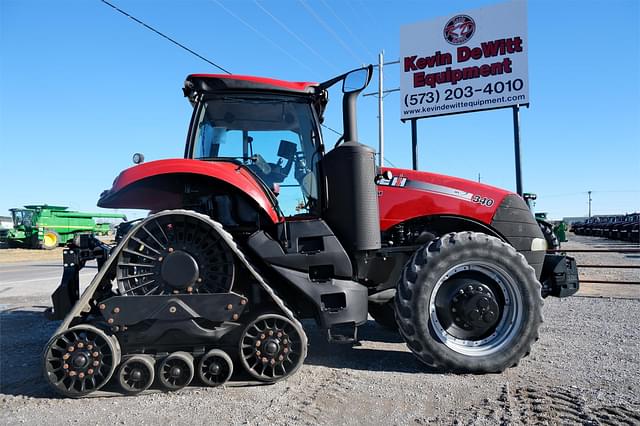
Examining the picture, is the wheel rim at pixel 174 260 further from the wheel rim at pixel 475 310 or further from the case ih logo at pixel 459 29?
the case ih logo at pixel 459 29

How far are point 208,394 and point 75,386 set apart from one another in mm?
936

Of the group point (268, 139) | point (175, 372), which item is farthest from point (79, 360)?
point (268, 139)

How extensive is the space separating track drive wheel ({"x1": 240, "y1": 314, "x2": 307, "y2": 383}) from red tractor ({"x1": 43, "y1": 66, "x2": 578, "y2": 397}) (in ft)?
0.03

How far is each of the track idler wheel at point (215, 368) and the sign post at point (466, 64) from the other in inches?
387

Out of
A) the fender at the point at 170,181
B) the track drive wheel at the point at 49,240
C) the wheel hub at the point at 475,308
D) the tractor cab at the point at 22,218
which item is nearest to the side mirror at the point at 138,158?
the fender at the point at 170,181

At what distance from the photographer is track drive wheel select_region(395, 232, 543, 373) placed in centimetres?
358

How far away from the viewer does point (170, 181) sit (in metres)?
3.60

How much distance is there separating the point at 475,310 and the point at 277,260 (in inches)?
66.3

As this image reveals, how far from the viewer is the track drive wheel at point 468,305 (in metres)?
3.58

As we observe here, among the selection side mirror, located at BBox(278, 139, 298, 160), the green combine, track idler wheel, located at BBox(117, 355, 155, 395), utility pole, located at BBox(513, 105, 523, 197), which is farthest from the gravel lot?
the green combine

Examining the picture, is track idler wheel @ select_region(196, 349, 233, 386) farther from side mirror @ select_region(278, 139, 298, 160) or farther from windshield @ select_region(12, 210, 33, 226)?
windshield @ select_region(12, 210, 33, 226)

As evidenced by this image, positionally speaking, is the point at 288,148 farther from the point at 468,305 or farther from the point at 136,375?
the point at 136,375

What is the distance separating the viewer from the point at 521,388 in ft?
10.9

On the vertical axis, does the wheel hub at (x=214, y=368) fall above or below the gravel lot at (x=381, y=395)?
above
